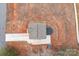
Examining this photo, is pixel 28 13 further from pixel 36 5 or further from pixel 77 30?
pixel 77 30

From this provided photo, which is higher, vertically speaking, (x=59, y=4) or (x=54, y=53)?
(x=59, y=4)

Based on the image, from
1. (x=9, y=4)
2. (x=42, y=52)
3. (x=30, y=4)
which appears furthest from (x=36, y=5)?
→ (x=42, y=52)

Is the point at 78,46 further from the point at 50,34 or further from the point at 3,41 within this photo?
the point at 3,41

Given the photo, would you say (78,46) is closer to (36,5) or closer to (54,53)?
(54,53)

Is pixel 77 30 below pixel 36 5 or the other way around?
below

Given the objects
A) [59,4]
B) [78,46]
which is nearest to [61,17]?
[59,4]

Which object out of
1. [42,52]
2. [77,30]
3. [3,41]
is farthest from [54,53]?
[3,41]

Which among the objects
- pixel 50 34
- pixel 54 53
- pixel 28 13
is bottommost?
pixel 54 53
